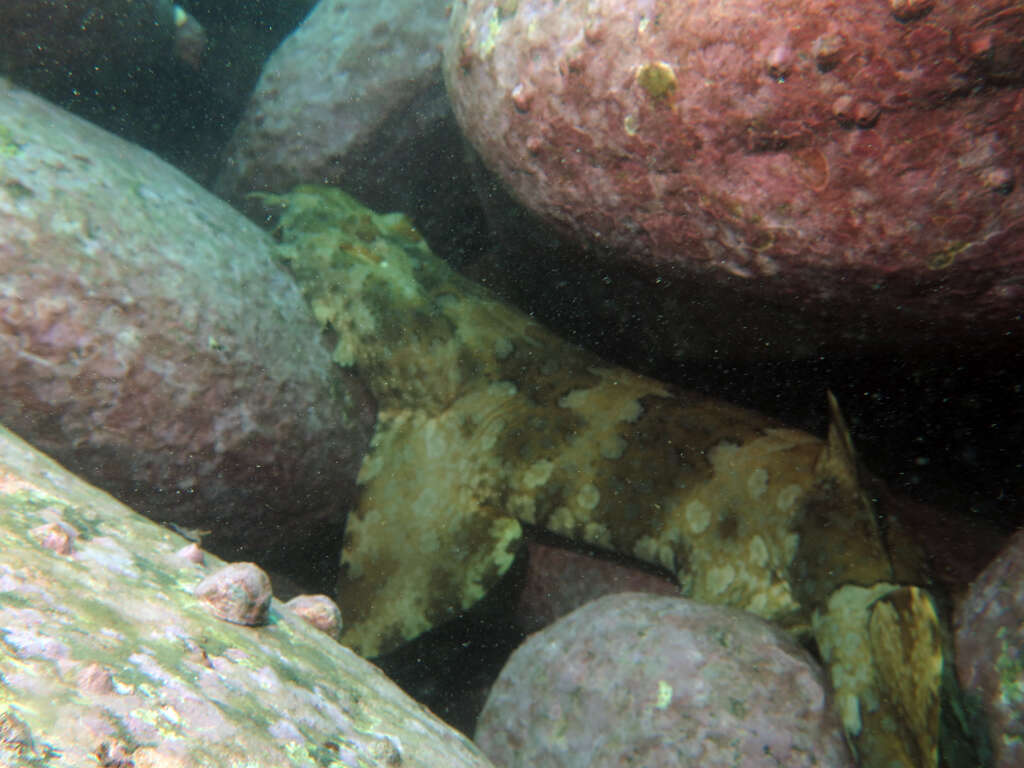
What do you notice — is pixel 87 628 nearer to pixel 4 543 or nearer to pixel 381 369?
pixel 4 543

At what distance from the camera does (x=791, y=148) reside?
1863mm

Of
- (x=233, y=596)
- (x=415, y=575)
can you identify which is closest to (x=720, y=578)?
(x=415, y=575)

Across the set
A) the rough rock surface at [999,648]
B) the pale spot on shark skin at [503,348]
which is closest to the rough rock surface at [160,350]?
the pale spot on shark skin at [503,348]

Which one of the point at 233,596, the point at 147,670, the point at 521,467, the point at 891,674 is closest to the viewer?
the point at 147,670

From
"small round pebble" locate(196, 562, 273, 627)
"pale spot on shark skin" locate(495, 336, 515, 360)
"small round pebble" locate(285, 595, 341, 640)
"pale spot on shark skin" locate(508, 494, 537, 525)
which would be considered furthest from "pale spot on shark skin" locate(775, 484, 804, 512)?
"small round pebble" locate(196, 562, 273, 627)

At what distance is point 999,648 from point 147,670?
8.35ft

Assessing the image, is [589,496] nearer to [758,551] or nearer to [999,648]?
[758,551]

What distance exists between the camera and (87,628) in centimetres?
118

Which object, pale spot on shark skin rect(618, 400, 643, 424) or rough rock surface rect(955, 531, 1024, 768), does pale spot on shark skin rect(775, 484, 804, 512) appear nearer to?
rough rock surface rect(955, 531, 1024, 768)

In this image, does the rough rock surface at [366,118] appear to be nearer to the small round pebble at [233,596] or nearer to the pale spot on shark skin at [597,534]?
the pale spot on shark skin at [597,534]

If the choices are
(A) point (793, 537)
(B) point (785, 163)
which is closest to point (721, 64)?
(B) point (785, 163)

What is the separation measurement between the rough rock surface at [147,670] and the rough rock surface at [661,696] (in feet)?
2.33

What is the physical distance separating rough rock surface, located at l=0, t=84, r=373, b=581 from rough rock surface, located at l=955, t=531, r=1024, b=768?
117 inches

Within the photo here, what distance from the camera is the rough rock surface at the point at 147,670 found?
95cm
